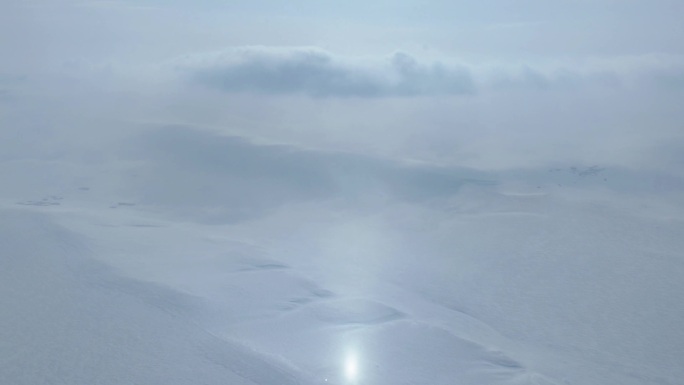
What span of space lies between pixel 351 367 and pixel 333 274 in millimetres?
2446

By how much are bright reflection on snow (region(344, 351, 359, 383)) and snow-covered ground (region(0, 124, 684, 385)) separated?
18mm

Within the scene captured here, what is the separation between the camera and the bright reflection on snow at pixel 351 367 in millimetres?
6043

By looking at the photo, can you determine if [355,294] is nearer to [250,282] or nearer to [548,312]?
[250,282]

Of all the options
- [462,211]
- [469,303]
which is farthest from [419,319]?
[462,211]

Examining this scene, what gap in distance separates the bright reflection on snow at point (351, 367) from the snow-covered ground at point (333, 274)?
0.7 inches

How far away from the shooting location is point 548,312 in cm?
770

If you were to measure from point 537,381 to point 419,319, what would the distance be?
4.83ft

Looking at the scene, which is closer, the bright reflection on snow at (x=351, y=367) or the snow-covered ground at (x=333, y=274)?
the bright reflection on snow at (x=351, y=367)

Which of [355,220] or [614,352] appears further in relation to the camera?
[355,220]

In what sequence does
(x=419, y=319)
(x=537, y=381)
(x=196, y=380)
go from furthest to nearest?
(x=419, y=319) < (x=537, y=381) < (x=196, y=380)

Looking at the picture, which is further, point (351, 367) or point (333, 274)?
point (333, 274)

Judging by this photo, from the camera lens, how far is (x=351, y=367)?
621 centimetres

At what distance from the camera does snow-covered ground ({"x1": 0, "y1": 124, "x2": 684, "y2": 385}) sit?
635cm

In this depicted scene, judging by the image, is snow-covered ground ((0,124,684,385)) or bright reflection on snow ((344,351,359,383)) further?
snow-covered ground ((0,124,684,385))
